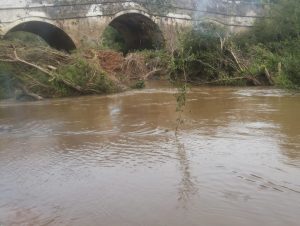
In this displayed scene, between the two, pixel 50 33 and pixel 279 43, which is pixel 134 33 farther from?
pixel 279 43

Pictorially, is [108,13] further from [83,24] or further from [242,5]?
[242,5]

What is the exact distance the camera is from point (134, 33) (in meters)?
25.1

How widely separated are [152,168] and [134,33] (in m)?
21.0

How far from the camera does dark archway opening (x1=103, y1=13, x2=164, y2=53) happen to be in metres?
23.0

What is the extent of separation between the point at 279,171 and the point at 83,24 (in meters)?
16.4

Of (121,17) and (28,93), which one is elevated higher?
(121,17)

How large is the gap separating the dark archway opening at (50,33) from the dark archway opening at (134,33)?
3073 millimetres

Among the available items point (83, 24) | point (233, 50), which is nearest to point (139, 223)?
point (233, 50)

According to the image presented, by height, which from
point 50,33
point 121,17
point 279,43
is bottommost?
point 279,43

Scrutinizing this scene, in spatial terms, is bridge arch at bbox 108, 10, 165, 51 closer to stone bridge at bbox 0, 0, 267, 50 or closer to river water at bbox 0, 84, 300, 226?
stone bridge at bbox 0, 0, 267, 50

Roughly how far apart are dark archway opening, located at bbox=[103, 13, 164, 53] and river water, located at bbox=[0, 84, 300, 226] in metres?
15.2

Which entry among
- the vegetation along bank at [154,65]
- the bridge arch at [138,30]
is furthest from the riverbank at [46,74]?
the bridge arch at [138,30]

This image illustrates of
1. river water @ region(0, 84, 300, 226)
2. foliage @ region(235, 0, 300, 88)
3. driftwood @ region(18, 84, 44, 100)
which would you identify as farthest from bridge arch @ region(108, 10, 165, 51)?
river water @ region(0, 84, 300, 226)

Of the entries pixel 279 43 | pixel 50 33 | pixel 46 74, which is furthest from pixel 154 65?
pixel 50 33
